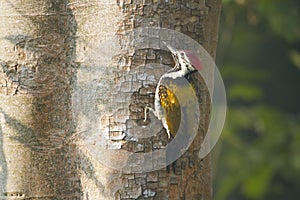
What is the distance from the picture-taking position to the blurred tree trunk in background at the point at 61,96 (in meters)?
1.71

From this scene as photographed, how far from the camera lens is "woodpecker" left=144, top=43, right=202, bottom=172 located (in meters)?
1.69

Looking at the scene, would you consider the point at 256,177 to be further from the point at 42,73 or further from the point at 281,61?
the point at 42,73

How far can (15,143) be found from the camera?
1.78 meters

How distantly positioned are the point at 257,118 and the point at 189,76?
262cm

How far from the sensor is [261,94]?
441cm

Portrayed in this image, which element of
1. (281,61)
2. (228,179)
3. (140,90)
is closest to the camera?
(140,90)

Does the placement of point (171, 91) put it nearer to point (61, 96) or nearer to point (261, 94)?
point (61, 96)

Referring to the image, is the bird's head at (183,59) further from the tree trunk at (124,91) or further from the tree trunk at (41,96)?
the tree trunk at (41,96)

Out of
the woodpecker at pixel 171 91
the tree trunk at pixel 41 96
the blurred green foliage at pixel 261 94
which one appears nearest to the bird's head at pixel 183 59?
the woodpecker at pixel 171 91

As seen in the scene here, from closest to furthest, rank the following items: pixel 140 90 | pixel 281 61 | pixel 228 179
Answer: pixel 140 90 < pixel 228 179 < pixel 281 61

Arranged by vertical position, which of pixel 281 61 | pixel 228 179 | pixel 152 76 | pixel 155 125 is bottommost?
pixel 228 179

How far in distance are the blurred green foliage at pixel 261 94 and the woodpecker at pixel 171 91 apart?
1.93 m

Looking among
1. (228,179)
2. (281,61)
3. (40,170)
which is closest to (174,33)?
(40,170)

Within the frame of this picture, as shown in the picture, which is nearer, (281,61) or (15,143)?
(15,143)
